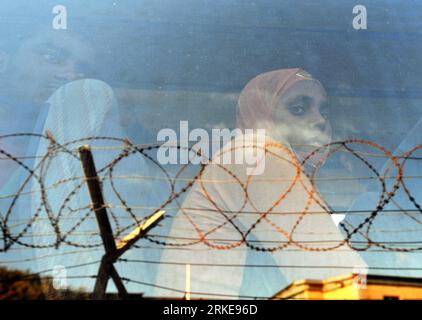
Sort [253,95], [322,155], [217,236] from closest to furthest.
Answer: [217,236] < [322,155] < [253,95]

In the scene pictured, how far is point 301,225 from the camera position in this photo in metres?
2.48

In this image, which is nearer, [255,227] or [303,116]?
[255,227]

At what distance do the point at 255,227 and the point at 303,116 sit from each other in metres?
0.79

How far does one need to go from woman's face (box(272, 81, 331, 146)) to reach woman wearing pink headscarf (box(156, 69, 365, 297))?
0.02 meters

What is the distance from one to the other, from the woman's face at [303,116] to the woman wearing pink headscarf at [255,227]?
0.02 metres

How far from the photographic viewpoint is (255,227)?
7.72 feet

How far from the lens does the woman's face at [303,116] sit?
2.61 meters

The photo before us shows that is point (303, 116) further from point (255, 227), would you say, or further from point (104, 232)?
point (104, 232)

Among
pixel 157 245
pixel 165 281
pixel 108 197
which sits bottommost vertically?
pixel 165 281

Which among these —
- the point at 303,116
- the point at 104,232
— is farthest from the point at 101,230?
the point at 303,116

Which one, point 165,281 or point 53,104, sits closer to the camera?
point 165,281
